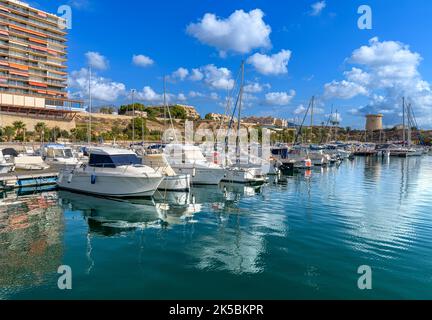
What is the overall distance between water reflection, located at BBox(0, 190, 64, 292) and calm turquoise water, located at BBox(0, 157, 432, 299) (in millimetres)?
45

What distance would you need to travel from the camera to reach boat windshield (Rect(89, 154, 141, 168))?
25.5 metres

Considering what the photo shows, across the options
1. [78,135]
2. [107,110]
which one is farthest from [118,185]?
[107,110]

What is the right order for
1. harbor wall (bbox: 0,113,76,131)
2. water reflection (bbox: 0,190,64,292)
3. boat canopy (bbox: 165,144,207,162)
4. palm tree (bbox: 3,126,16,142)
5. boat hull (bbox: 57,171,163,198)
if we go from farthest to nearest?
harbor wall (bbox: 0,113,76,131), palm tree (bbox: 3,126,16,142), boat canopy (bbox: 165,144,207,162), boat hull (bbox: 57,171,163,198), water reflection (bbox: 0,190,64,292)

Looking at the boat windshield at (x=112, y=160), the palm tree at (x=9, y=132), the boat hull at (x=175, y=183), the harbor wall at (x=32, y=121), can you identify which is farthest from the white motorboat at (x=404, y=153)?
the palm tree at (x=9, y=132)

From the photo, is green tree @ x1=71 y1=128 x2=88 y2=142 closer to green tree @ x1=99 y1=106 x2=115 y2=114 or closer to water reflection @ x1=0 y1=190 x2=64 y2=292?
green tree @ x1=99 y1=106 x2=115 y2=114

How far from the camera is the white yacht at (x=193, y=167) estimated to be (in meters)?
32.2

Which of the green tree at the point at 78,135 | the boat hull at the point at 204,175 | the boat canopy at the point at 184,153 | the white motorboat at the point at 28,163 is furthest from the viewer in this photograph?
the green tree at the point at 78,135

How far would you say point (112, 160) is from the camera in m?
25.4

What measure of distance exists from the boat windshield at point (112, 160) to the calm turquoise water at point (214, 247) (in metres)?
2.72

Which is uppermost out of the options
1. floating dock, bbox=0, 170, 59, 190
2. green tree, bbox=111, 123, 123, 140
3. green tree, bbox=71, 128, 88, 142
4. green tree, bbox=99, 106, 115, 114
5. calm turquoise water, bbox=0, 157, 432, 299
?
green tree, bbox=99, 106, 115, 114

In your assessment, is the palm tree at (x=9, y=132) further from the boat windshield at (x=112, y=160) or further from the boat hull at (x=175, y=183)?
the boat hull at (x=175, y=183)

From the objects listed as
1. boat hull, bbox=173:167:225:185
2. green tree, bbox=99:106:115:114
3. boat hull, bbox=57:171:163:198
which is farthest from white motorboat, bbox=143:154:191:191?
green tree, bbox=99:106:115:114
